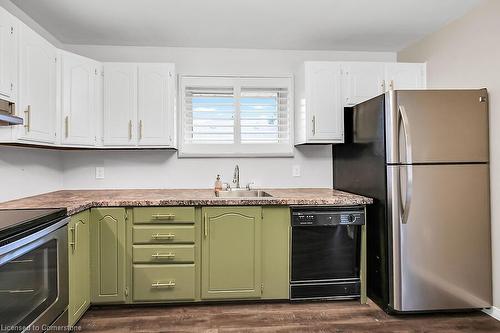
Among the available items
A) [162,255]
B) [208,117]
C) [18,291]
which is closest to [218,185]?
[208,117]

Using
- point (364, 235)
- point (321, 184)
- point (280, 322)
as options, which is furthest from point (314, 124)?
point (280, 322)

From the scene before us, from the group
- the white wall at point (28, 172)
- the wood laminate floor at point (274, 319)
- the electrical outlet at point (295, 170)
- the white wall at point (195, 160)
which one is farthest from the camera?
the electrical outlet at point (295, 170)

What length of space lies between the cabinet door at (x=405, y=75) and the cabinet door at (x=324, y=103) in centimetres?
50

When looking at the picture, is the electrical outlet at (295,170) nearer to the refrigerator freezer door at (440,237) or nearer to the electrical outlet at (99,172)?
the refrigerator freezer door at (440,237)

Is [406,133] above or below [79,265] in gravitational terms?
above

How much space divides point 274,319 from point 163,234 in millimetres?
1049

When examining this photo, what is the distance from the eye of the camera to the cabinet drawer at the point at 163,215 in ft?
7.97

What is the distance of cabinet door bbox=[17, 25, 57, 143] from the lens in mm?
2064

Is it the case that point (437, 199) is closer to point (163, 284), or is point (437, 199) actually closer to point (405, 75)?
point (405, 75)

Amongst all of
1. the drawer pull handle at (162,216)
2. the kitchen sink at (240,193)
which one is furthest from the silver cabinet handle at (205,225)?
the kitchen sink at (240,193)

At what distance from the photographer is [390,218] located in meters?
2.30

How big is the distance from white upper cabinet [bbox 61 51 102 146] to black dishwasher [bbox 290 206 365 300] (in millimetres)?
1916

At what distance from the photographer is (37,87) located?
2225mm

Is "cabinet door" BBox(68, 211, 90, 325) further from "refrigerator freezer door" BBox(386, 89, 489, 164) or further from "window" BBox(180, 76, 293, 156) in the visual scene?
"refrigerator freezer door" BBox(386, 89, 489, 164)
